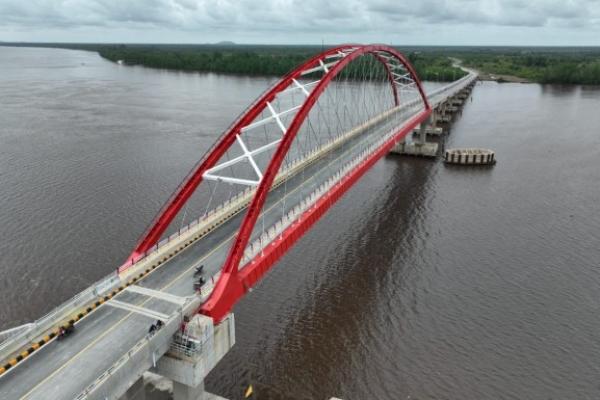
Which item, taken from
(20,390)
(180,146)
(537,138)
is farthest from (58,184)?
(537,138)

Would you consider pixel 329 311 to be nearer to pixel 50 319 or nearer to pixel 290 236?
pixel 290 236

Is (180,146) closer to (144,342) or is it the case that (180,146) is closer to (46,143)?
(46,143)

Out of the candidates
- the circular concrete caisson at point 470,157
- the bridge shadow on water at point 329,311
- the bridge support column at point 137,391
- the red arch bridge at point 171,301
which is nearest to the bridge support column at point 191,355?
the red arch bridge at point 171,301

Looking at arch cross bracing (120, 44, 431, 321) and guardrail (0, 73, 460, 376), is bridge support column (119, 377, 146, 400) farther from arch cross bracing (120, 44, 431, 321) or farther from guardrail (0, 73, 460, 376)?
arch cross bracing (120, 44, 431, 321)

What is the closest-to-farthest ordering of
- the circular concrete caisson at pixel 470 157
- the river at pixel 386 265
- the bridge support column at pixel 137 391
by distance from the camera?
the bridge support column at pixel 137 391 → the river at pixel 386 265 → the circular concrete caisson at pixel 470 157

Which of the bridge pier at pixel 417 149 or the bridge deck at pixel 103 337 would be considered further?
the bridge pier at pixel 417 149

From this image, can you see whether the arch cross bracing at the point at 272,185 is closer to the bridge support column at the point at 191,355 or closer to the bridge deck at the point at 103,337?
the bridge support column at the point at 191,355

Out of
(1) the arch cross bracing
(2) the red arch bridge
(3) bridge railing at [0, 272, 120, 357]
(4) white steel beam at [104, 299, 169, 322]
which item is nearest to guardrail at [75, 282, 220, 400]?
(2) the red arch bridge
